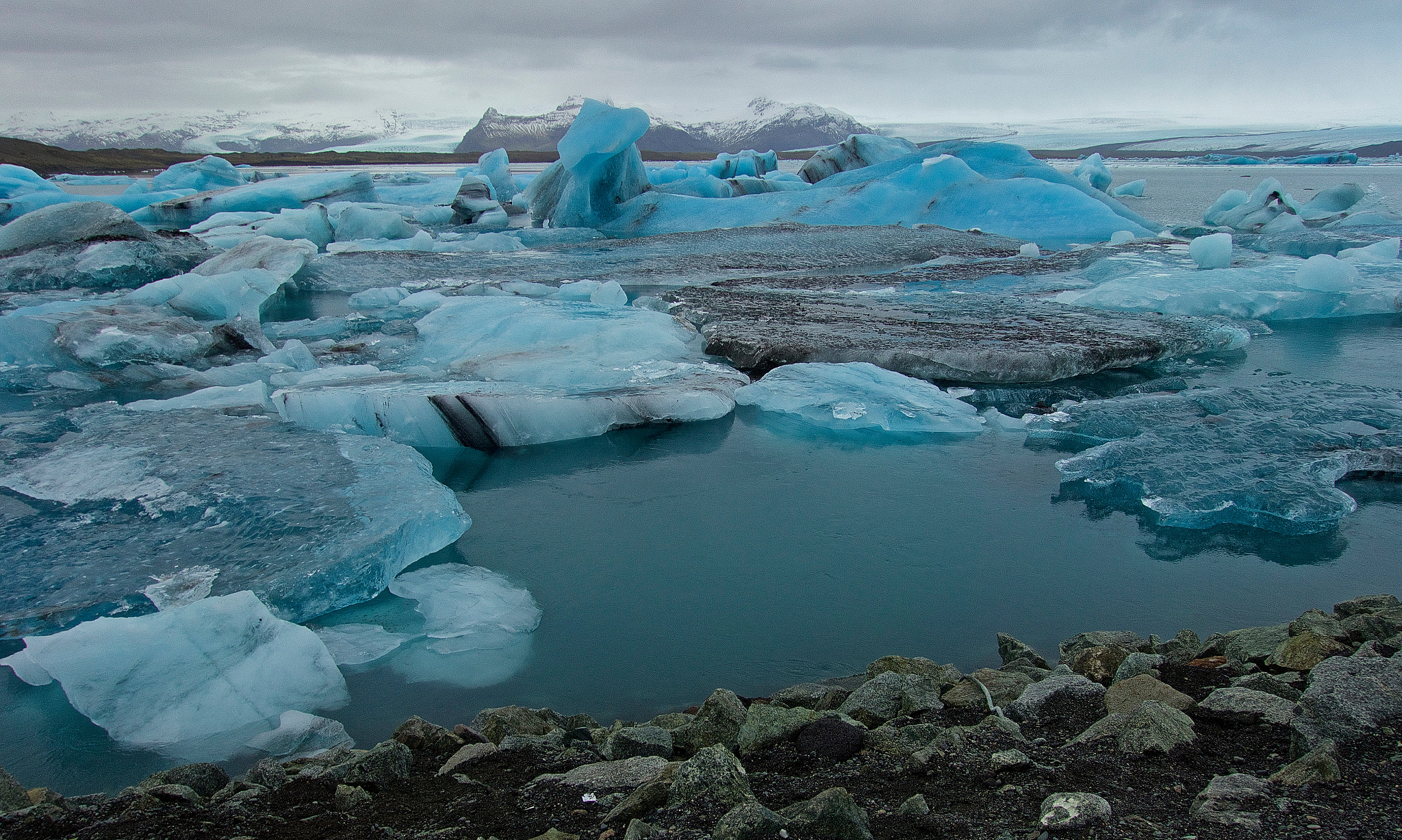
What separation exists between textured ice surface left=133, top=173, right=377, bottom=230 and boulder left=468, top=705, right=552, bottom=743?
13.0 metres

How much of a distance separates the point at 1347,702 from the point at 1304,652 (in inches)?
17.2

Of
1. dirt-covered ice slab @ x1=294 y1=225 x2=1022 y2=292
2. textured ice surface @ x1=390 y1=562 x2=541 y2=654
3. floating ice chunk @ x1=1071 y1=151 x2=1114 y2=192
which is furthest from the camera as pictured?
floating ice chunk @ x1=1071 y1=151 x2=1114 y2=192

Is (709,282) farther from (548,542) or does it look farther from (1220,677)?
(1220,677)

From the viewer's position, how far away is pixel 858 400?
434 centimetres

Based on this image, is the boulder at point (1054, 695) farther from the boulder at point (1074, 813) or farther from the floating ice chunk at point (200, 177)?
the floating ice chunk at point (200, 177)

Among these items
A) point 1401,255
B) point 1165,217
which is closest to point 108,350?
point 1401,255

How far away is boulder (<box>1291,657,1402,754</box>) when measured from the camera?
152 cm

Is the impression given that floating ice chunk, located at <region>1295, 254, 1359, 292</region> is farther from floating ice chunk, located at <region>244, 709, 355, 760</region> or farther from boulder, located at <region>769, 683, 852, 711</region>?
floating ice chunk, located at <region>244, 709, 355, 760</region>

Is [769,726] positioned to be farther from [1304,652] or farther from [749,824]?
[1304,652]

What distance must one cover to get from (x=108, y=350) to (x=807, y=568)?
15.6 feet

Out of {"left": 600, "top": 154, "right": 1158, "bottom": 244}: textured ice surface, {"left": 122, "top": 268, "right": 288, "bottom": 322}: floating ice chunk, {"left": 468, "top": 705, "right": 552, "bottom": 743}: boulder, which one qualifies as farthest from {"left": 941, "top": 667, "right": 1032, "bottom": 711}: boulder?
{"left": 600, "top": 154, "right": 1158, "bottom": 244}: textured ice surface

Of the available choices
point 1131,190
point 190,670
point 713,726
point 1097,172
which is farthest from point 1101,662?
point 1131,190

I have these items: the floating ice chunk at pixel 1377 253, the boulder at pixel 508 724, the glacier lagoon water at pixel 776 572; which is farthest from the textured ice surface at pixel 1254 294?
the boulder at pixel 508 724

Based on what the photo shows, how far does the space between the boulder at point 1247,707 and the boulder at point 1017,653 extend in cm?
43
